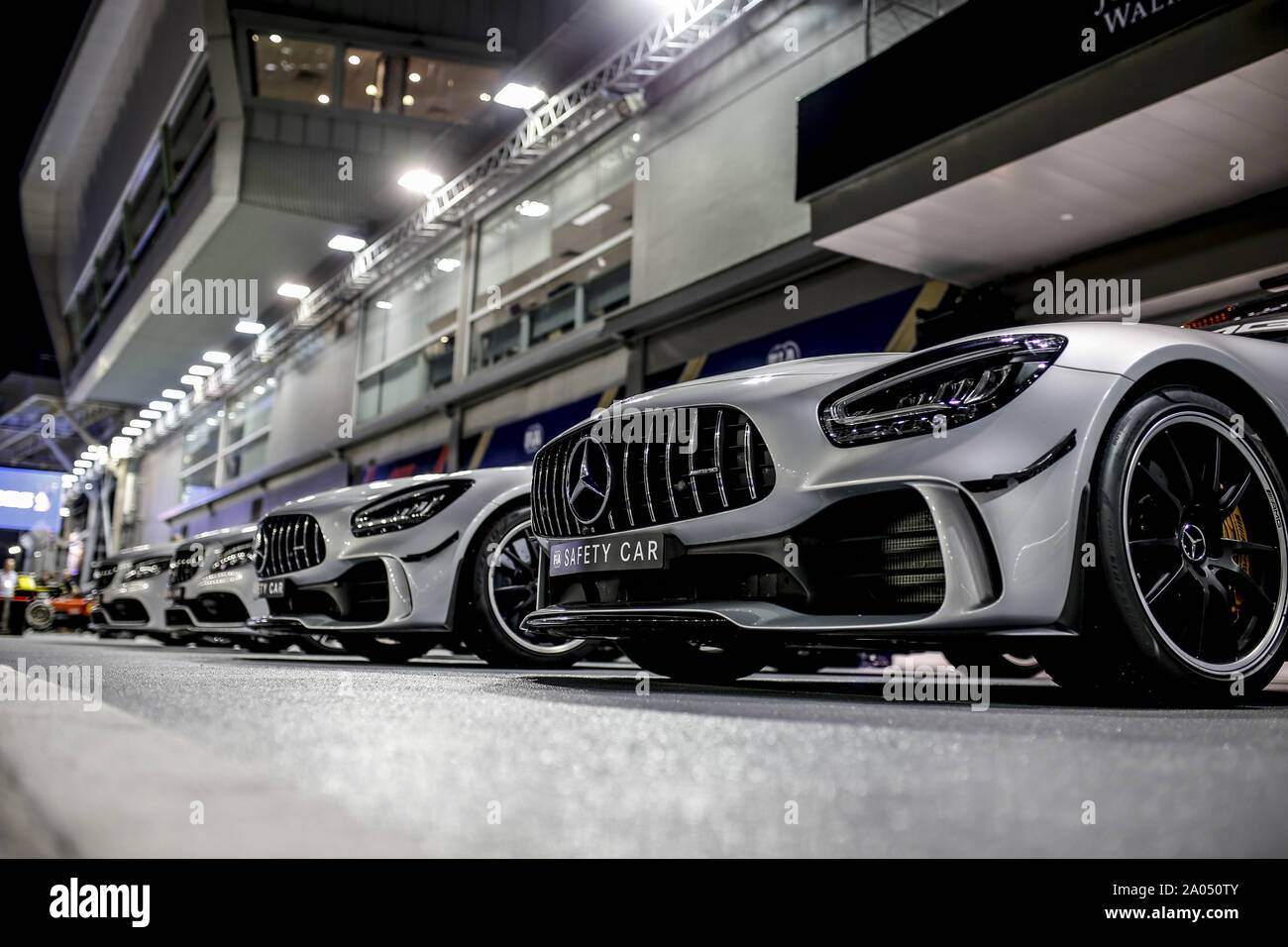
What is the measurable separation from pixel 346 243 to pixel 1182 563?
64.6 feet

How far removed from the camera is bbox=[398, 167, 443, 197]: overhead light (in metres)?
17.6

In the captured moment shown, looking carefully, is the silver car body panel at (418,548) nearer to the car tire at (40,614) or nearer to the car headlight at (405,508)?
the car headlight at (405,508)

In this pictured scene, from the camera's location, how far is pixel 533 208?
56.2 feet

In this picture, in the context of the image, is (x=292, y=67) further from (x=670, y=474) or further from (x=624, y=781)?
(x=624, y=781)

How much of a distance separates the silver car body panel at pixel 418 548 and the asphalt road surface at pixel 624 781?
2.37 m

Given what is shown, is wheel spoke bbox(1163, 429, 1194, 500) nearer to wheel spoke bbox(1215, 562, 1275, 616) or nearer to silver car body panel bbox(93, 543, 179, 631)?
wheel spoke bbox(1215, 562, 1275, 616)

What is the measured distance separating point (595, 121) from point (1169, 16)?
9.76 meters

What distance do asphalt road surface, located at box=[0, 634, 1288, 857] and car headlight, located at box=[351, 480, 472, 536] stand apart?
8.22 ft

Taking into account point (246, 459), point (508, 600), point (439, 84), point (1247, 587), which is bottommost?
point (508, 600)

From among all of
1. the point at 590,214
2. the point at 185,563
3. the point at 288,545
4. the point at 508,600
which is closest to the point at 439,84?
the point at 590,214

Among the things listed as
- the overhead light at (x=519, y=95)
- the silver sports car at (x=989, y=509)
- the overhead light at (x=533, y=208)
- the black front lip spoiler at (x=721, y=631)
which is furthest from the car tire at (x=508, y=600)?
the overhead light at (x=533, y=208)

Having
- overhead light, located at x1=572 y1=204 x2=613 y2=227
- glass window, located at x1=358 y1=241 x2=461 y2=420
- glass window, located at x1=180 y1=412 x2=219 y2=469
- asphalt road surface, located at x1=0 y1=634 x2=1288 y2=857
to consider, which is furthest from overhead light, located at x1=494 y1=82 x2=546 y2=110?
glass window, located at x1=180 y1=412 x2=219 y2=469
